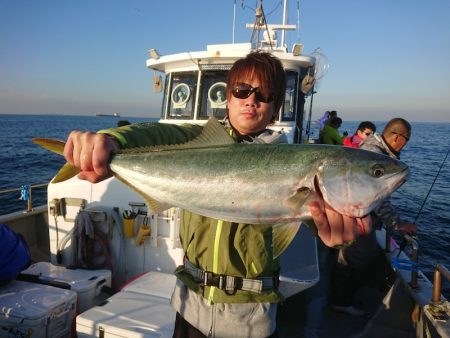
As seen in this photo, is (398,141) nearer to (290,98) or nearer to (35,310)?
(290,98)

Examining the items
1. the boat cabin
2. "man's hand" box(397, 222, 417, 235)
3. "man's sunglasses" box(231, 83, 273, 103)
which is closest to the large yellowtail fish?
"man's sunglasses" box(231, 83, 273, 103)

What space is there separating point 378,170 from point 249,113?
3.45 feet

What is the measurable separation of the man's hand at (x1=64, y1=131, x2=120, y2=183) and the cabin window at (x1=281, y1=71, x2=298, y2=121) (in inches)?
257

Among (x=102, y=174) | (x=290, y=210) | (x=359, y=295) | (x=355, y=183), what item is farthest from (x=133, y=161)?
(x=359, y=295)

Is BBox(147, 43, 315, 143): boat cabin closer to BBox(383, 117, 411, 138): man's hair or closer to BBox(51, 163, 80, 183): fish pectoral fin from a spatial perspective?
BBox(383, 117, 411, 138): man's hair

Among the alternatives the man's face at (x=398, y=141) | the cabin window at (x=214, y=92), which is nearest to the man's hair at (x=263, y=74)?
the man's face at (x=398, y=141)

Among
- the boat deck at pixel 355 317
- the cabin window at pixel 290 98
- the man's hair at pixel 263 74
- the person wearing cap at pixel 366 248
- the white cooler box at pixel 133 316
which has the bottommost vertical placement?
the boat deck at pixel 355 317

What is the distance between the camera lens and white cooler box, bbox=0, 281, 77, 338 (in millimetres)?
4137

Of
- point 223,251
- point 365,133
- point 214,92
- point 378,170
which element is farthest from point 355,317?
point 365,133

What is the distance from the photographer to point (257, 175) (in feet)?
8.04

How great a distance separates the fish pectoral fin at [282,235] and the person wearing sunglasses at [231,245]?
10 centimetres

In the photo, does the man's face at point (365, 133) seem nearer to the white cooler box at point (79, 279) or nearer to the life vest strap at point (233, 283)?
the white cooler box at point (79, 279)

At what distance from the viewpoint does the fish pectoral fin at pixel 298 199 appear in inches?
92.3

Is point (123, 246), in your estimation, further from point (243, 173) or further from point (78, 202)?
point (243, 173)
